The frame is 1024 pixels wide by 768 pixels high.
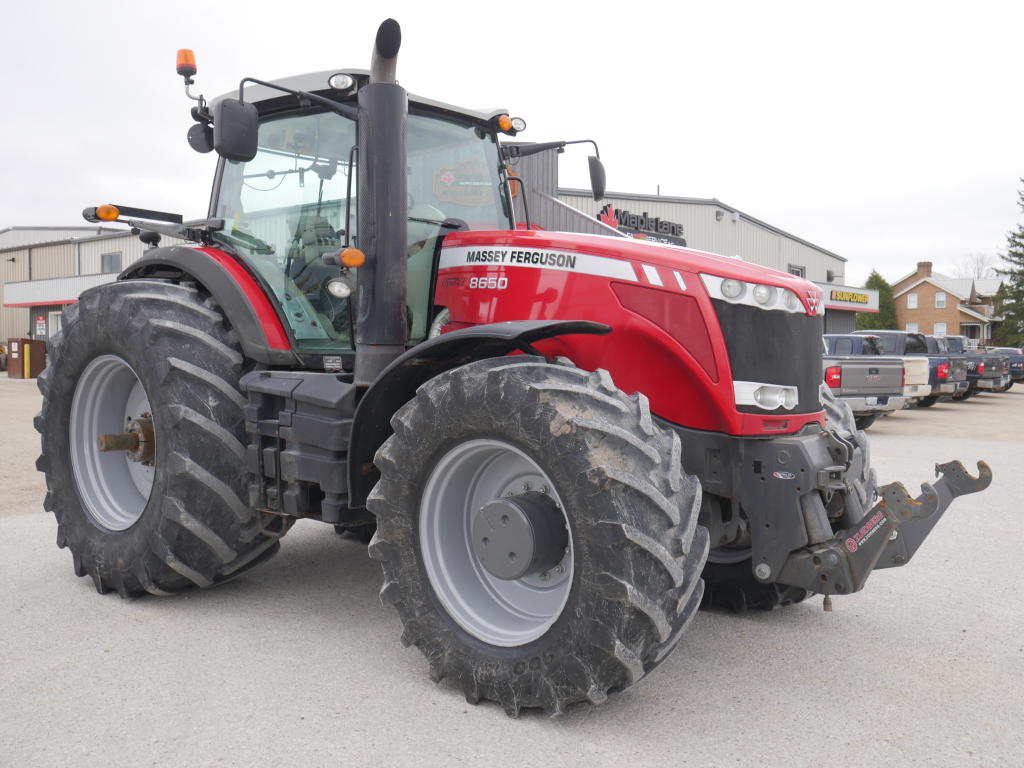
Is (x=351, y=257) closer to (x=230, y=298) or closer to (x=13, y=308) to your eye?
(x=230, y=298)

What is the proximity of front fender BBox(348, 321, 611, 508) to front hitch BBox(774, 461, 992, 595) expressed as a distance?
1.15 metres

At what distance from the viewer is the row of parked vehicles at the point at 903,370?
12.6 metres

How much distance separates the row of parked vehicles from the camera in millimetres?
12602

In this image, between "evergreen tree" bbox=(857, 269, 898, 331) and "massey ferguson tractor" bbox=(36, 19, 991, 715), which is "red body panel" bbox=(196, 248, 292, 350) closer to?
"massey ferguson tractor" bbox=(36, 19, 991, 715)

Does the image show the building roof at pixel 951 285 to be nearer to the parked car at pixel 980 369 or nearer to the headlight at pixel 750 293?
the parked car at pixel 980 369

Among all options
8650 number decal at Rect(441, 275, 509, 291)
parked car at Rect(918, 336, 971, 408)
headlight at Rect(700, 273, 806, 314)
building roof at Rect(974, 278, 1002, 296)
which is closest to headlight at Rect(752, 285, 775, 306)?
headlight at Rect(700, 273, 806, 314)

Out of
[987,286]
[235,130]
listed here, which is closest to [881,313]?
[987,286]

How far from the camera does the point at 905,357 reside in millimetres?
15797

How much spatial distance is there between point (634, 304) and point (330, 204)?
1679mm

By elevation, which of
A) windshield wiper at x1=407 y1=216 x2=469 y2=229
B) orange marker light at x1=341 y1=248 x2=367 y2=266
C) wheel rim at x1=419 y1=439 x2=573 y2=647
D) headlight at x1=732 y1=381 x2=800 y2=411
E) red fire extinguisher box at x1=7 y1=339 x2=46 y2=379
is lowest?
red fire extinguisher box at x1=7 y1=339 x2=46 y2=379

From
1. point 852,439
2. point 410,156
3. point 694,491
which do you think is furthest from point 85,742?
point 852,439

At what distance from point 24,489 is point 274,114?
502cm

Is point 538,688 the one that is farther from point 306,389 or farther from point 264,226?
point 264,226

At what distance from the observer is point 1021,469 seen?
9617 millimetres
